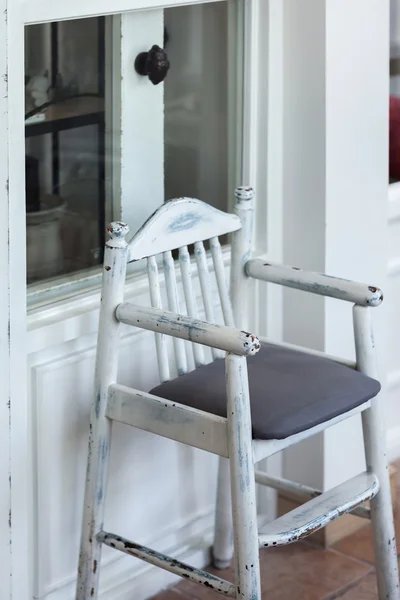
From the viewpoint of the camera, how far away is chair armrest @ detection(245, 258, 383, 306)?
6.48ft

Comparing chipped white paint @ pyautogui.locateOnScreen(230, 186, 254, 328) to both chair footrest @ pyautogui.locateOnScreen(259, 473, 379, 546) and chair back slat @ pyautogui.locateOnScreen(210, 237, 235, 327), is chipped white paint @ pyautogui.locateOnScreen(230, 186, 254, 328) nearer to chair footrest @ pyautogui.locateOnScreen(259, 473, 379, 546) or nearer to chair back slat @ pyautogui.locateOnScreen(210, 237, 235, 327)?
chair back slat @ pyautogui.locateOnScreen(210, 237, 235, 327)

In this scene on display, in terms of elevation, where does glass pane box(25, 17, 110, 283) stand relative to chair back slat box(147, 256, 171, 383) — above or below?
above

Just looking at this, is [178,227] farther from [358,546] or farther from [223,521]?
[358,546]

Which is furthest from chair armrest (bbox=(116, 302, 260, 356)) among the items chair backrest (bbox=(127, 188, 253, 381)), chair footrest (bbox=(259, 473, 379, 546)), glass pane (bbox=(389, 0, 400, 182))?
glass pane (bbox=(389, 0, 400, 182))

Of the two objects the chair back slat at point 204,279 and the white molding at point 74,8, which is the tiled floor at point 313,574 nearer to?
the chair back slat at point 204,279

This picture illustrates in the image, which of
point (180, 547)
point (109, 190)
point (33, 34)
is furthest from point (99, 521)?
point (33, 34)

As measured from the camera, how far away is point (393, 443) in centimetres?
283

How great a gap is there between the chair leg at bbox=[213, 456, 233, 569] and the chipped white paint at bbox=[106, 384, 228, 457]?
16.7 inches

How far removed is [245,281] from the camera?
2.16 meters

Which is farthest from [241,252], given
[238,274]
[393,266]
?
[393,266]

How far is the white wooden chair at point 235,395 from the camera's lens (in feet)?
5.71

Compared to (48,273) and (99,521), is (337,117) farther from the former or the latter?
(99,521)

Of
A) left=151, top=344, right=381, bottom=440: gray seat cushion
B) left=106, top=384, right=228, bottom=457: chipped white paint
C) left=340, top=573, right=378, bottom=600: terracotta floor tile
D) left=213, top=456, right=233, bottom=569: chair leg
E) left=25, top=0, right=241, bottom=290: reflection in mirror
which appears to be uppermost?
left=25, top=0, right=241, bottom=290: reflection in mirror

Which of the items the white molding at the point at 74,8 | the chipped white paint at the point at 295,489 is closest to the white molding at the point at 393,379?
the chipped white paint at the point at 295,489
